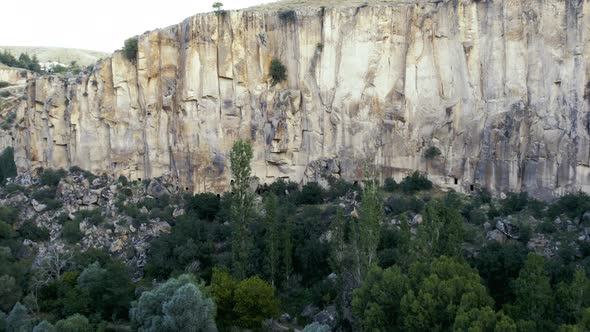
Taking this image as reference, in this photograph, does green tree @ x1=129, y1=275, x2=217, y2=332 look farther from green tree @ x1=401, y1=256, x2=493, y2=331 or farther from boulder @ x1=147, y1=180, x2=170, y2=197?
boulder @ x1=147, y1=180, x2=170, y2=197

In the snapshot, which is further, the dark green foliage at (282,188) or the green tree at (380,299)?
the dark green foliage at (282,188)

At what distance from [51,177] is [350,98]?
64.5ft

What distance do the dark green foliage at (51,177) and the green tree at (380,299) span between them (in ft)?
81.0

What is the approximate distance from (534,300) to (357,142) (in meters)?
16.8

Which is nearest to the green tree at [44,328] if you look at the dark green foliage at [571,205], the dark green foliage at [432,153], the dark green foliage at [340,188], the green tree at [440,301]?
the green tree at [440,301]

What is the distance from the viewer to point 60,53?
313ft

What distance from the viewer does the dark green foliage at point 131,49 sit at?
37219 millimetres

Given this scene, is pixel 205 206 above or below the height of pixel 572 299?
above

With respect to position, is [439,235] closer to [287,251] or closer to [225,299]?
[287,251]

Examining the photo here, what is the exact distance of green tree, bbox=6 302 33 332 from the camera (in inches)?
929

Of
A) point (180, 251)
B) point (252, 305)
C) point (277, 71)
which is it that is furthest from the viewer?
point (277, 71)

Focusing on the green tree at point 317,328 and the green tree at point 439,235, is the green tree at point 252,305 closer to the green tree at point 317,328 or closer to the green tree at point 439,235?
the green tree at point 317,328

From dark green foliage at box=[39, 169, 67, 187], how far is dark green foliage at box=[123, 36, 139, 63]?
340 inches

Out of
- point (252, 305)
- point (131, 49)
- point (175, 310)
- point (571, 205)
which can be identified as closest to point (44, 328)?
point (175, 310)
